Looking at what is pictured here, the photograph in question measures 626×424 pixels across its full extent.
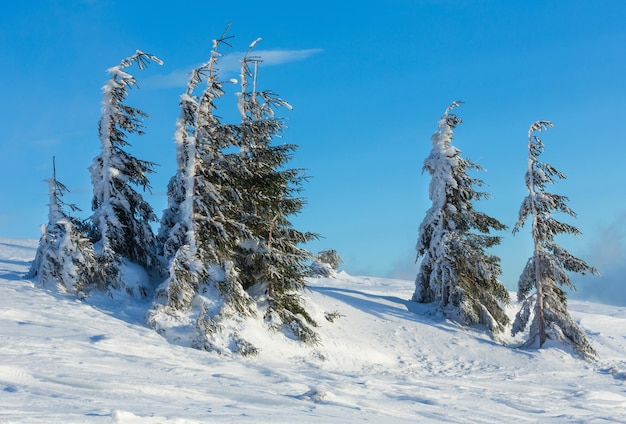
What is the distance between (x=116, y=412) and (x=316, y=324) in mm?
12653

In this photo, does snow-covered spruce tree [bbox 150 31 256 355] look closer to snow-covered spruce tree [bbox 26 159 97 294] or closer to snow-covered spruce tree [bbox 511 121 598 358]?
snow-covered spruce tree [bbox 26 159 97 294]

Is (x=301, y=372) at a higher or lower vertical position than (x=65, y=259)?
lower

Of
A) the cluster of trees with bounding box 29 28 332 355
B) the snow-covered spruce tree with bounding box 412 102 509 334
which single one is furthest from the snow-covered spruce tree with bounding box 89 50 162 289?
the snow-covered spruce tree with bounding box 412 102 509 334

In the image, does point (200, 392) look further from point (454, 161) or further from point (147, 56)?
point (454, 161)

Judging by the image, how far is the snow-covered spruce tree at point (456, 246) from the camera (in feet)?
83.6

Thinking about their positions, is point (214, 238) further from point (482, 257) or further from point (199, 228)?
point (482, 257)

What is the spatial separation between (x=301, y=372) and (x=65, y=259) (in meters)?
8.24

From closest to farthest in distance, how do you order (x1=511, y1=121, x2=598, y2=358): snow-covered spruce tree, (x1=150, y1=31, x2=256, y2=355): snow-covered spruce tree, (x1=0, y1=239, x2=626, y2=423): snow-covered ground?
(x1=0, y1=239, x2=626, y2=423): snow-covered ground < (x1=150, y1=31, x2=256, y2=355): snow-covered spruce tree < (x1=511, y1=121, x2=598, y2=358): snow-covered spruce tree

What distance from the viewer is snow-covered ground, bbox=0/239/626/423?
9984 millimetres

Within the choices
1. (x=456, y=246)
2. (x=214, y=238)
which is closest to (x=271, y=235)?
(x=214, y=238)

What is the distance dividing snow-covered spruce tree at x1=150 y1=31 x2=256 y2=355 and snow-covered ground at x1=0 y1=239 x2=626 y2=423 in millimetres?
1099

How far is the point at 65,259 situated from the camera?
18766 millimetres

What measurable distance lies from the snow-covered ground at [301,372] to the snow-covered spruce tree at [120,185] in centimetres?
253

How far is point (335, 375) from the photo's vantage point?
618 inches
